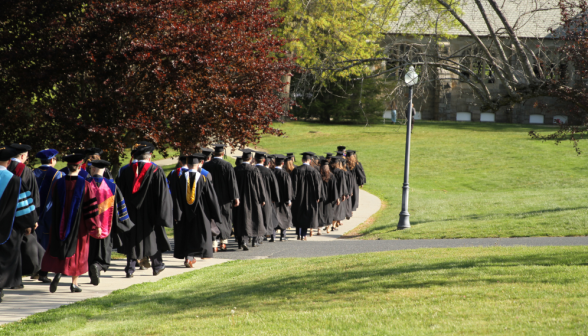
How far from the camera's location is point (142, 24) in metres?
9.95

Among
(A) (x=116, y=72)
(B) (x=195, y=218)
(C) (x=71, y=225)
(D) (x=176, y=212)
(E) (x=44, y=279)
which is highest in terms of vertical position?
(A) (x=116, y=72)

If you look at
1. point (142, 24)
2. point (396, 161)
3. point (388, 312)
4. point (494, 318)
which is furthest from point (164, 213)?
point (396, 161)

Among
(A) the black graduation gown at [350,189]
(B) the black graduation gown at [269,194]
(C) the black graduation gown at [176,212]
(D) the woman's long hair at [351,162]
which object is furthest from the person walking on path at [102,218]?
A: (D) the woman's long hair at [351,162]

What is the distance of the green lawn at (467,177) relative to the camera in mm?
13172

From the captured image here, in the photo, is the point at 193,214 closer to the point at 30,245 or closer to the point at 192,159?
the point at 192,159

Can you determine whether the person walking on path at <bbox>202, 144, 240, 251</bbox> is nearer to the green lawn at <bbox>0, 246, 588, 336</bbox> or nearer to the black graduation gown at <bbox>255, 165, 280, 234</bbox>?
the black graduation gown at <bbox>255, 165, 280, 234</bbox>

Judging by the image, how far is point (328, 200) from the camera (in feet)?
46.6

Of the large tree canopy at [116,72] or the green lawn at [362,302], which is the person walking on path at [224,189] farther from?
the green lawn at [362,302]

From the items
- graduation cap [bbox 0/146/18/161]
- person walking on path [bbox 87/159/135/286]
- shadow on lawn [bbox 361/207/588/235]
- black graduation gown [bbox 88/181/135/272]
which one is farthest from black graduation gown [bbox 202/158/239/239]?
graduation cap [bbox 0/146/18/161]

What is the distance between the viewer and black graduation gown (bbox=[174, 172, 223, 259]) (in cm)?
928

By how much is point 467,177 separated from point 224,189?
1725 centimetres

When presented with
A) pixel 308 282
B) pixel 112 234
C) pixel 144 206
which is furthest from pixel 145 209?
pixel 308 282

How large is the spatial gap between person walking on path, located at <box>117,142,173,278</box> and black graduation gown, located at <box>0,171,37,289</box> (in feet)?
5.70

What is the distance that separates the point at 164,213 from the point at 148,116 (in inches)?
102
